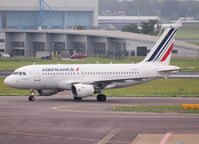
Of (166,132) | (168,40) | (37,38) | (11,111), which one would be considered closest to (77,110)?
(11,111)

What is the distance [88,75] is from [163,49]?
30.3 feet

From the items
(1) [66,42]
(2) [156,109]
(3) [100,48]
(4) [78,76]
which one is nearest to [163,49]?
(4) [78,76]

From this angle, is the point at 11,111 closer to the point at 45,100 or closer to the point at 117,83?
the point at 45,100

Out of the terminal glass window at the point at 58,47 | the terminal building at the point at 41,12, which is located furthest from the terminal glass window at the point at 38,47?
the terminal building at the point at 41,12

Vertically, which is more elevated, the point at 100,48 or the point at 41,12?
the point at 41,12

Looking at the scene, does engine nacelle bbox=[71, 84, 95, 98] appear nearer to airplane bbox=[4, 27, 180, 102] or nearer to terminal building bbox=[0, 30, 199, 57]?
airplane bbox=[4, 27, 180, 102]

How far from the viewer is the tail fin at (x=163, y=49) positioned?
56188mm

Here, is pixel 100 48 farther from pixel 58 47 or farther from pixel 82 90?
pixel 82 90

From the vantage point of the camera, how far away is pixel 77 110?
43.9 meters

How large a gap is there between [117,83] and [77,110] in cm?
1044

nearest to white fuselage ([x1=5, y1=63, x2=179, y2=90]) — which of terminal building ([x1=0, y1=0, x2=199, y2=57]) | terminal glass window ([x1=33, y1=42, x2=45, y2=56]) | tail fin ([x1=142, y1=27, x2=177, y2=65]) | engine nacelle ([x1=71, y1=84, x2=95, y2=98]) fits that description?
tail fin ([x1=142, y1=27, x2=177, y2=65])

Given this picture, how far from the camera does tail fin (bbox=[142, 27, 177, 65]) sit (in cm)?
5619

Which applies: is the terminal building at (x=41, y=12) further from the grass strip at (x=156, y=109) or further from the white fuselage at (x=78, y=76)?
the grass strip at (x=156, y=109)

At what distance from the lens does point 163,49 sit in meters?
56.4
